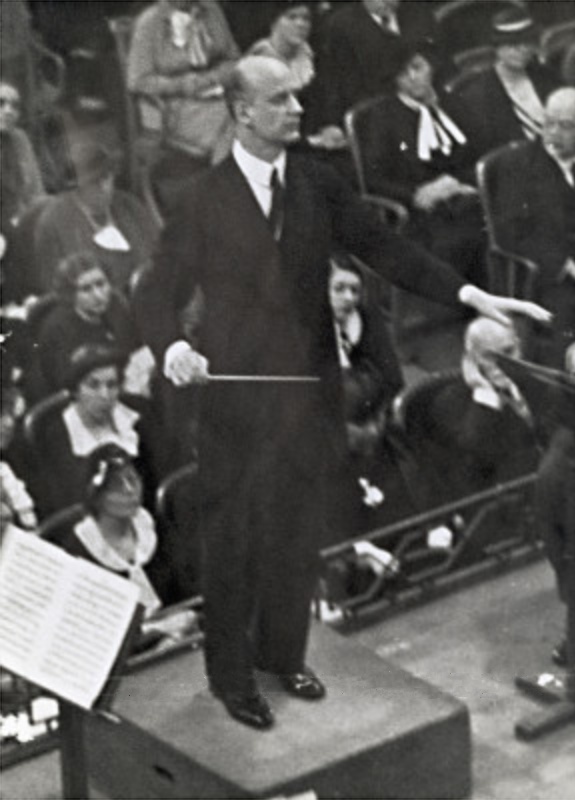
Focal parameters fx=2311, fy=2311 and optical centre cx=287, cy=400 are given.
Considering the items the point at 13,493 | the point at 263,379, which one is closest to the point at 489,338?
the point at 263,379

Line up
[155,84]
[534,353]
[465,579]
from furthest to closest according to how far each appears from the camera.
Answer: [465,579]
[534,353]
[155,84]

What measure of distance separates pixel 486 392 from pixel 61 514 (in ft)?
4.45

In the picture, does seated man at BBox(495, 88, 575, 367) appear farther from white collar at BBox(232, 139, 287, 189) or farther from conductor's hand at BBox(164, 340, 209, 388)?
conductor's hand at BBox(164, 340, 209, 388)

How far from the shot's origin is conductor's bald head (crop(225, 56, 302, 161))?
645 cm

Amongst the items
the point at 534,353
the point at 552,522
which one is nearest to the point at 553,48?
the point at 534,353

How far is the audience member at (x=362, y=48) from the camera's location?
264 inches

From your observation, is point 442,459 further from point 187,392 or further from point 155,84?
point 155,84

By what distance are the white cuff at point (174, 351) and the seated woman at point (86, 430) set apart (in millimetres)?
179

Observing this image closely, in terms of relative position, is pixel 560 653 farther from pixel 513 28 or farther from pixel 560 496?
pixel 513 28

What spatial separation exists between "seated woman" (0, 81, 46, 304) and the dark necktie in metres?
0.65

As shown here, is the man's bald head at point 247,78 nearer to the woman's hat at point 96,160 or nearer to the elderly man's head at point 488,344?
the woman's hat at point 96,160

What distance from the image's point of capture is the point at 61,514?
6.80 metres

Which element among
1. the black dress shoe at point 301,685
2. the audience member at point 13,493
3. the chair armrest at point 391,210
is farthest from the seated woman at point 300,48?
the black dress shoe at point 301,685

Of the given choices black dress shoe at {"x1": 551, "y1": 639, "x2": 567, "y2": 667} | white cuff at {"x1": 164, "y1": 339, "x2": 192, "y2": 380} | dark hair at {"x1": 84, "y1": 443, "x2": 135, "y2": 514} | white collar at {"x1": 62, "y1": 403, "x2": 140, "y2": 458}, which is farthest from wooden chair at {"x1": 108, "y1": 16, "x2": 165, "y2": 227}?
black dress shoe at {"x1": 551, "y1": 639, "x2": 567, "y2": 667}
